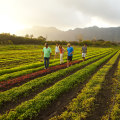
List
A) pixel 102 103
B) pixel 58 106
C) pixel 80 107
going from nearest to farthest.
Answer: pixel 80 107, pixel 58 106, pixel 102 103

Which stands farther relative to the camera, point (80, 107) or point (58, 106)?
point (58, 106)

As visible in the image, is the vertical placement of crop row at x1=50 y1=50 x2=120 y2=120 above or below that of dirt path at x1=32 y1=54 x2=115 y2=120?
above

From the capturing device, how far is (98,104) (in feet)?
19.7

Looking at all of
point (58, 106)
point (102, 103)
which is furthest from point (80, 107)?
point (102, 103)

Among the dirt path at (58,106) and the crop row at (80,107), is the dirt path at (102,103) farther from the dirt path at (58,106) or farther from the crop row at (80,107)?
the dirt path at (58,106)

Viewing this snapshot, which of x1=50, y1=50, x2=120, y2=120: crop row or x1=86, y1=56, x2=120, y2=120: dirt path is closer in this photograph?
x1=50, y1=50, x2=120, y2=120: crop row

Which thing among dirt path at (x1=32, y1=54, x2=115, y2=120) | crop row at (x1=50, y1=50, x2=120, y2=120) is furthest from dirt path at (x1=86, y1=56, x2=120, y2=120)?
dirt path at (x1=32, y1=54, x2=115, y2=120)

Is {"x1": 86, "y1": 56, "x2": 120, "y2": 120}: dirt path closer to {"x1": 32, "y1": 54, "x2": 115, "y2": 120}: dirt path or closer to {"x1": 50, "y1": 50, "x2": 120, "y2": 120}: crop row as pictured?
{"x1": 50, "y1": 50, "x2": 120, "y2": 120}: crop row

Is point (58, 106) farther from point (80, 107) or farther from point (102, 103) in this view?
point (102, 103)

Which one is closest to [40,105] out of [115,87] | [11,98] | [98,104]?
[11,98]

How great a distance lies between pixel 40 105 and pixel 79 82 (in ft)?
14.9

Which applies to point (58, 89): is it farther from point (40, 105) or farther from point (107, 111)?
point (107, 111)

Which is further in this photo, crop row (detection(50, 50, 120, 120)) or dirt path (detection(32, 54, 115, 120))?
dirt path (detection(32, 54, 115, 120))

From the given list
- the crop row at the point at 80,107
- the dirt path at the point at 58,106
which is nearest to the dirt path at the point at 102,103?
the crop row at the point at 80,107
